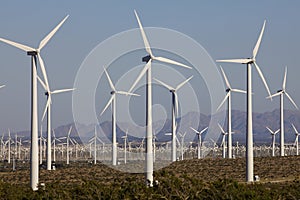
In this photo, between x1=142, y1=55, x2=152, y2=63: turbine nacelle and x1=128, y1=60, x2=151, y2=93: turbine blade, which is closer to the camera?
x1=128, y1=60, x2=151, y2=93: turbine blade

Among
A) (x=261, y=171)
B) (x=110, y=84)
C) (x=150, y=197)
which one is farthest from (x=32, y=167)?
(x=110, y=84)

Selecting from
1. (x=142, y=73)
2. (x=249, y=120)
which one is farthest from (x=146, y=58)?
(x=249, y=120)

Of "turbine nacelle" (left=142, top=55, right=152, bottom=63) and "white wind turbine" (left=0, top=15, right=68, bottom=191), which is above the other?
"turbine nacelle" (left=142, top=55, right=152, bottom=63)

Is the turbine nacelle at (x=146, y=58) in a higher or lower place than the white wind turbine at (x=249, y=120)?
higher

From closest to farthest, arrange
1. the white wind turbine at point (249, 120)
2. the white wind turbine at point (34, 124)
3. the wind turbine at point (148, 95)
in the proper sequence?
the white wind turbine at point (34, 124) < the wind turbine at point (148, 95) < the white wind turbine at point (249, 120)

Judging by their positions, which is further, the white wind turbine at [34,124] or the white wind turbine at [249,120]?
the white wind turbine at [249,120]

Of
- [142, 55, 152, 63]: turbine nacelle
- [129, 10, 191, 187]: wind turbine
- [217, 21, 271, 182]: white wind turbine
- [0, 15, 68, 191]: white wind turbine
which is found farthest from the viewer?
[217, 21, 271, 182]: white wind turbine

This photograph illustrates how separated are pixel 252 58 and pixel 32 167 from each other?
90.1ft

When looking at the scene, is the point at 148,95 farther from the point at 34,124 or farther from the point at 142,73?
the point at 34,124

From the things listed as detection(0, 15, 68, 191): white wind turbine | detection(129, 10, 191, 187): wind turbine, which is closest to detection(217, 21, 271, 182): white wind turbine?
detection(129, 10, 191, 187): wind turbine

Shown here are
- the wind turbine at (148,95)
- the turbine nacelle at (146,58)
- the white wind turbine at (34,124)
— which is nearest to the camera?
the white wind turbine at (34,124)

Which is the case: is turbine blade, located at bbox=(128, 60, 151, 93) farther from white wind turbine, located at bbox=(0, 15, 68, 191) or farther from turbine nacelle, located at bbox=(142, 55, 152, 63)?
white wind turbine, located at bbox=(0, 15, 68, 191)

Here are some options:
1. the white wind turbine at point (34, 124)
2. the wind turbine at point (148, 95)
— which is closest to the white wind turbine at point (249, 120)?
the wind turbine at point (148, 95)

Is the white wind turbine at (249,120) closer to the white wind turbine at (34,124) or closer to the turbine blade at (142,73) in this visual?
the turbine blade at (142,73)
